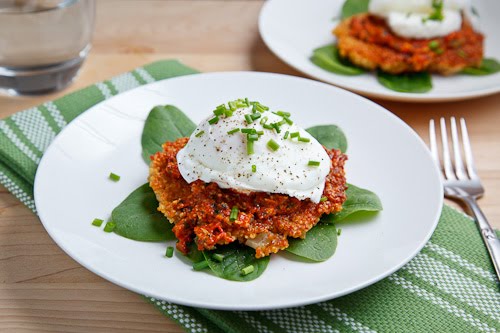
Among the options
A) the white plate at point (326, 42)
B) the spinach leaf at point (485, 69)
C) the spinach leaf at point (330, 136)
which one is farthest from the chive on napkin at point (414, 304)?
the spinach leaf at point (485, 69)

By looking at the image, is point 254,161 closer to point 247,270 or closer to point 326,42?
point 247,270

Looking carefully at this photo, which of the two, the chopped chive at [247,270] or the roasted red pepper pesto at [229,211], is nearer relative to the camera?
the chopped chive at [247,270]

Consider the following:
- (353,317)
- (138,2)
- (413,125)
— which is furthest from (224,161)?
(138,2)

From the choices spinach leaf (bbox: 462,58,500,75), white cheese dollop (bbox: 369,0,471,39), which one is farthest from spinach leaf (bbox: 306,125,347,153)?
spinach leaf (bbox: 462,58,500,75)

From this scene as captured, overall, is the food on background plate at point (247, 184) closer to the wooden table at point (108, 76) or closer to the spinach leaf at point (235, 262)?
the spinach leaf at point (235, 262)

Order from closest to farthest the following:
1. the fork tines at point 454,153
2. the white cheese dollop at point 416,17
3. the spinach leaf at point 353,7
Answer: the fork tines at point 454,153, the white cheese dollop at point 416,17, the spinach leaf at point 353,7

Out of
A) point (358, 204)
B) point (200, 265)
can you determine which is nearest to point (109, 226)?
point (200, 265)
